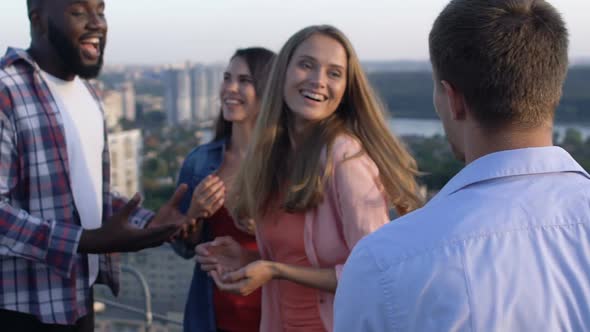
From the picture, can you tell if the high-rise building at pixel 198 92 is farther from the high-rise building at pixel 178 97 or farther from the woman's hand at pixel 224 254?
the woman's hand at pixel 224 254

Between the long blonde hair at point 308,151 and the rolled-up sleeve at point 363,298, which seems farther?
the long blonde hair at point 308,151

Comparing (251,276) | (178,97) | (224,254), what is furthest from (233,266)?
A: (178,97)

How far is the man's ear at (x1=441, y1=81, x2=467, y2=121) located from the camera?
95 centimetres

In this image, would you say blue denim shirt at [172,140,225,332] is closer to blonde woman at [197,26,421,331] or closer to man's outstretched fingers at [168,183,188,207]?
man's outstretched fingers at [168,183,188,207]

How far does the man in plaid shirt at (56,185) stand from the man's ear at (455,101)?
1.25 metres

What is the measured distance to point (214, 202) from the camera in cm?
224

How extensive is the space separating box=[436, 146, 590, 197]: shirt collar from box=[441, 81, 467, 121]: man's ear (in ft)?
0.27

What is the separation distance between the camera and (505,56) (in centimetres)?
90

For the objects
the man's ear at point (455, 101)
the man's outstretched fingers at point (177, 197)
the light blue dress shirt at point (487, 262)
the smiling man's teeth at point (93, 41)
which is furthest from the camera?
the man's outstretched fingers at point (177, 197)

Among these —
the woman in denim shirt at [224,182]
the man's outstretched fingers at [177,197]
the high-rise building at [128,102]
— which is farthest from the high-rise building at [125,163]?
the man's outstretched fingers at [177,197]

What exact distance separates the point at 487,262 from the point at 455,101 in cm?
25

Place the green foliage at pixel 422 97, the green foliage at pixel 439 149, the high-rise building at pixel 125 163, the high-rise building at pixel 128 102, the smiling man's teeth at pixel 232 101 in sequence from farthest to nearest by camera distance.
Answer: the high-rise building at pixel 128 102 → the green foliage at pixel 422 97 → the high-rise building at pixel 125 163 → the green foliage at pixel 439 149 → the smiling man's teeth at pixel 232 101

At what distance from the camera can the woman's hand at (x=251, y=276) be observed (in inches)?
74.2

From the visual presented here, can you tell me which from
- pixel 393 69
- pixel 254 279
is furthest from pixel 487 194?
pixel 393 69
